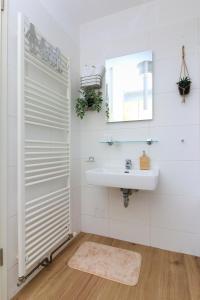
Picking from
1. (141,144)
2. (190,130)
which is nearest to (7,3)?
(141,144)

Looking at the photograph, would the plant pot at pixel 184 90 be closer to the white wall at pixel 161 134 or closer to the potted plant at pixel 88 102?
the white wall at pixel 161 134

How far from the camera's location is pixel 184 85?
1.65 metres

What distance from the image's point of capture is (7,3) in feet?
4.03

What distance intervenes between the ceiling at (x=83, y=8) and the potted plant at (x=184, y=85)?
928 millimetres

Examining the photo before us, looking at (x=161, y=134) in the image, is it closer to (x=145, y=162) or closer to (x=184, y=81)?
(x=145, y=162)

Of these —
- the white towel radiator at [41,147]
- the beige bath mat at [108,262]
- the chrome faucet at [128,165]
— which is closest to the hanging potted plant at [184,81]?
the chrome faucet at [128,165]

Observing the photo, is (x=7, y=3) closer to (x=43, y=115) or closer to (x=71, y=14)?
(x=43, y=115)

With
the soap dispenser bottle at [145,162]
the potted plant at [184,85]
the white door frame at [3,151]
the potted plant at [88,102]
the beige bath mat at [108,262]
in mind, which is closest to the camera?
the white door frame at [3,151]

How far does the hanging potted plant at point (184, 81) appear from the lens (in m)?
1.65

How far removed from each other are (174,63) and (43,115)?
1.32 metres

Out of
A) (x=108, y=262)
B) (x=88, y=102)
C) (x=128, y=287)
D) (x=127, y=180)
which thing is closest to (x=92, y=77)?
(x=88, y=102)

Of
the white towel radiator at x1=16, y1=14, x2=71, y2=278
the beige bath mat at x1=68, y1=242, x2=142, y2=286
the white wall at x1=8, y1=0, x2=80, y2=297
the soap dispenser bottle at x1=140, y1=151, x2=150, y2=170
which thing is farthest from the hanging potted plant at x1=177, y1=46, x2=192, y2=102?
the beige bath mat at x1=68, y1=242, x2=142, y2=286

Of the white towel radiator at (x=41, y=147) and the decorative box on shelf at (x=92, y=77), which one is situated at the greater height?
the decorative box on shelf at (x=92, y=77)

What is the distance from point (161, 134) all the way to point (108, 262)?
1.27m
